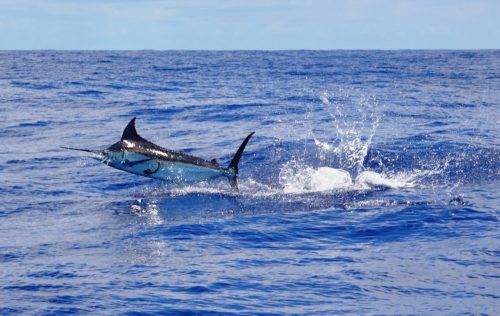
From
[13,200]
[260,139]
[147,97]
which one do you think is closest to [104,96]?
[147,97]

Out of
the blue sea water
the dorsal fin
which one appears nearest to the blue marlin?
the dorsal fin

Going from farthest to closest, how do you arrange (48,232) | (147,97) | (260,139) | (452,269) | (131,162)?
(147,97) < (260,139) < (131,162) < (48,232) < (452,269)

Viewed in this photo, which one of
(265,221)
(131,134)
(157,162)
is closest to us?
(265,221)

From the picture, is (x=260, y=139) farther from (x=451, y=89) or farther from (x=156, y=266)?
(x=451, y=89)

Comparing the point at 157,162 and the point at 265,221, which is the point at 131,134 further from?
the point at 265,221

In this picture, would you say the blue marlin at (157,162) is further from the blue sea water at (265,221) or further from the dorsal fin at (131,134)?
the blue sea water at (265,221)

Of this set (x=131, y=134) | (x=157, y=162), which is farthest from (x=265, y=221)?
(x=131, y=134)

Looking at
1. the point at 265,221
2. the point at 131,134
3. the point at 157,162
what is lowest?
the point at 265,221

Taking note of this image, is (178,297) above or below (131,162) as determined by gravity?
below

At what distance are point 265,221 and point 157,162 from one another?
2.36 metres

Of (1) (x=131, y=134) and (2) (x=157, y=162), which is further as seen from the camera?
(1) (x=131, y=134)

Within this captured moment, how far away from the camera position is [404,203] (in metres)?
13.6

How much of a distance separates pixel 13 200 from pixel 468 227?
7834mm

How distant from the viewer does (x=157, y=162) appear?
44.7ft
